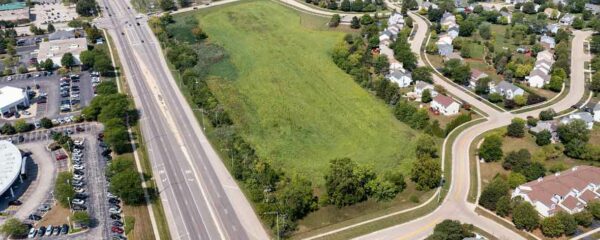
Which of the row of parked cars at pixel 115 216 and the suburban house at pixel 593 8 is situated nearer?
the row of parked cars at pixel 115 216

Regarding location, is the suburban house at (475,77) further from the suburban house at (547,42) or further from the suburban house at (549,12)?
the suburban house at (549,12)

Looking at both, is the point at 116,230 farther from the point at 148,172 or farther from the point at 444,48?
the point at 444,48

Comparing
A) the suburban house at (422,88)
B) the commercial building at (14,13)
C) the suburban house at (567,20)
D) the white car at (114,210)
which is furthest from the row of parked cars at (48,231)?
the suburban house at (567,20)

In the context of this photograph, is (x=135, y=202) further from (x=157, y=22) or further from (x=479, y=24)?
(x=479, y=24)

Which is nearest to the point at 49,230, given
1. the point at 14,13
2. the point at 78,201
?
the point at 78,201

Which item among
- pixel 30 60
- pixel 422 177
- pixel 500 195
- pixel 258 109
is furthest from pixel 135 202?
pixel 30 60
